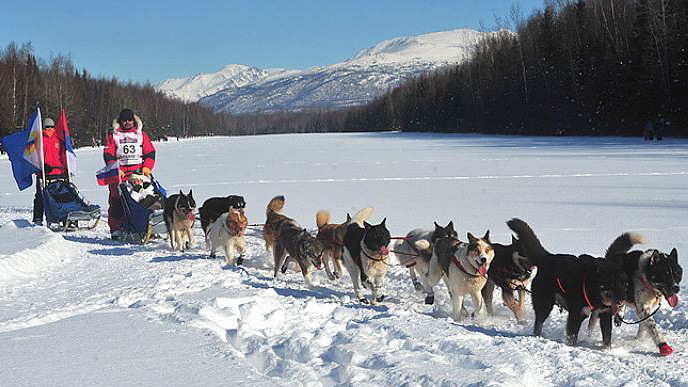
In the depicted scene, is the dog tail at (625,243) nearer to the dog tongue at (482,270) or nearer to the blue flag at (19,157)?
the dog tongue at (482,270)

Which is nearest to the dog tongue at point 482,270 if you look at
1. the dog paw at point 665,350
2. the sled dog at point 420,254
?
the sled dog at point 420,254

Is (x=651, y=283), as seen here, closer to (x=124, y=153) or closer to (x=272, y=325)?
(x=272, y=325)

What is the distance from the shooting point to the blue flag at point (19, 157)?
1034 cm

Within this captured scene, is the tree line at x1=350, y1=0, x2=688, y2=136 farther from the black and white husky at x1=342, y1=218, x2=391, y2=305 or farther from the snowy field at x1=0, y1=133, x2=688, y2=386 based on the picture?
the black and white husky at x1=342, y1=218, x2=391, y2=305

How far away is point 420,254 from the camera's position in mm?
6078

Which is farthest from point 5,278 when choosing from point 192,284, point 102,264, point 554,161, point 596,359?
point 554,161

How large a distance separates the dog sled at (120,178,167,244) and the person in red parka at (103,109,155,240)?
249 millimetres

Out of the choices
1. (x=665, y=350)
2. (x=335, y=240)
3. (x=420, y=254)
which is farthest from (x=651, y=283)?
(x=335, y=240)

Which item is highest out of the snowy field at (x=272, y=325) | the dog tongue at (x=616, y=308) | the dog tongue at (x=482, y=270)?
the dog tongue at (x=482, y=270)

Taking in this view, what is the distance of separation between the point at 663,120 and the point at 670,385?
39.7 meters

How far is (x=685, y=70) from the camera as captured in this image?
3722 cm

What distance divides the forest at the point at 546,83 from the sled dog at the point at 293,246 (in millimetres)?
25651

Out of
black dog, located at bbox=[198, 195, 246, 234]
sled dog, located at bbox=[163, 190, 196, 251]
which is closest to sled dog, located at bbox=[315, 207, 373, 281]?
black dog, located at bbox=[198, 195, 246, 234]

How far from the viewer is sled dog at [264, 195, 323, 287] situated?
6418 millimetres
